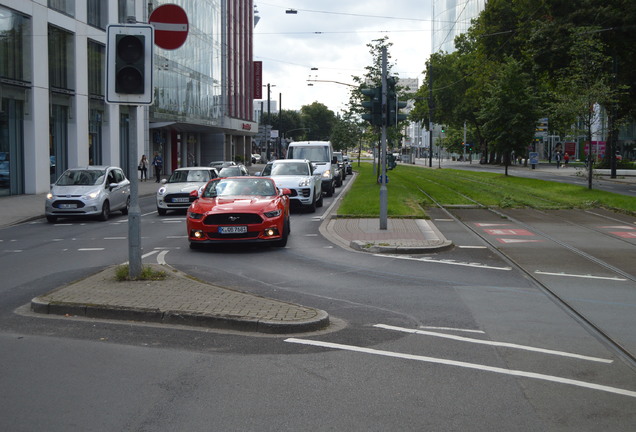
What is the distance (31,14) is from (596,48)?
79.2ft

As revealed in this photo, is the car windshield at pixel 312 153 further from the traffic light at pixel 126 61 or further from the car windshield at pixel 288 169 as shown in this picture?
the traffic light at pixel 126 61

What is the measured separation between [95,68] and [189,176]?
16182 millimetres

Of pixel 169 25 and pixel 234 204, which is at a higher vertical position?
pixel 169 25

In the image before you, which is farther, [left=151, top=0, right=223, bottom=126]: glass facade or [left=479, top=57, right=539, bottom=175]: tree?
[left=151, top=0, right=223, bottom=126]: glass facade

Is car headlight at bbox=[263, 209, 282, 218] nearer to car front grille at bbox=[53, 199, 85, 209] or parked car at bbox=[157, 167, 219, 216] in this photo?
car front grille at bbox=[53, 199, 85, 209]

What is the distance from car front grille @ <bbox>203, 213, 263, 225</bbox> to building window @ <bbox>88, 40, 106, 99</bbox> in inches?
1020

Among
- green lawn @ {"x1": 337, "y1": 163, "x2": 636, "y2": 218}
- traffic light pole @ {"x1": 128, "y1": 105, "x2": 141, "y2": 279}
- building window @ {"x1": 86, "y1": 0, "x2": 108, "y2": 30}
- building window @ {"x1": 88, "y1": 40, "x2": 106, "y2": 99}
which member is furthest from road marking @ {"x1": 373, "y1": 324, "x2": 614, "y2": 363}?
building window @ {"x1": 86, "y1": 0, "x2": 108, "y2": 30}

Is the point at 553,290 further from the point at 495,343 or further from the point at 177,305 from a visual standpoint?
the point at 177,305

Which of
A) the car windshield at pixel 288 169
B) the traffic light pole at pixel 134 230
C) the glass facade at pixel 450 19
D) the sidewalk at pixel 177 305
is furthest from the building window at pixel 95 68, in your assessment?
the glass facade at pixel 450 19

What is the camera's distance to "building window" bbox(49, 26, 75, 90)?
33125mm

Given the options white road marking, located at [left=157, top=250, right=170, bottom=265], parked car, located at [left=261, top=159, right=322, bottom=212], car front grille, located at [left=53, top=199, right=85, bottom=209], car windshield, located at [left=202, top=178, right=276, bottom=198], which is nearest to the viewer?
white road marking, located at [left=157, top=250, right=170, bottom=265]

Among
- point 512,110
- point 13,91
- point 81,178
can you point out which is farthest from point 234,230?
point 512,110

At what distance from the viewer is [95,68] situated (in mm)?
38250

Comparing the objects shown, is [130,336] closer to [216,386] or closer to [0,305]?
[216,386]
